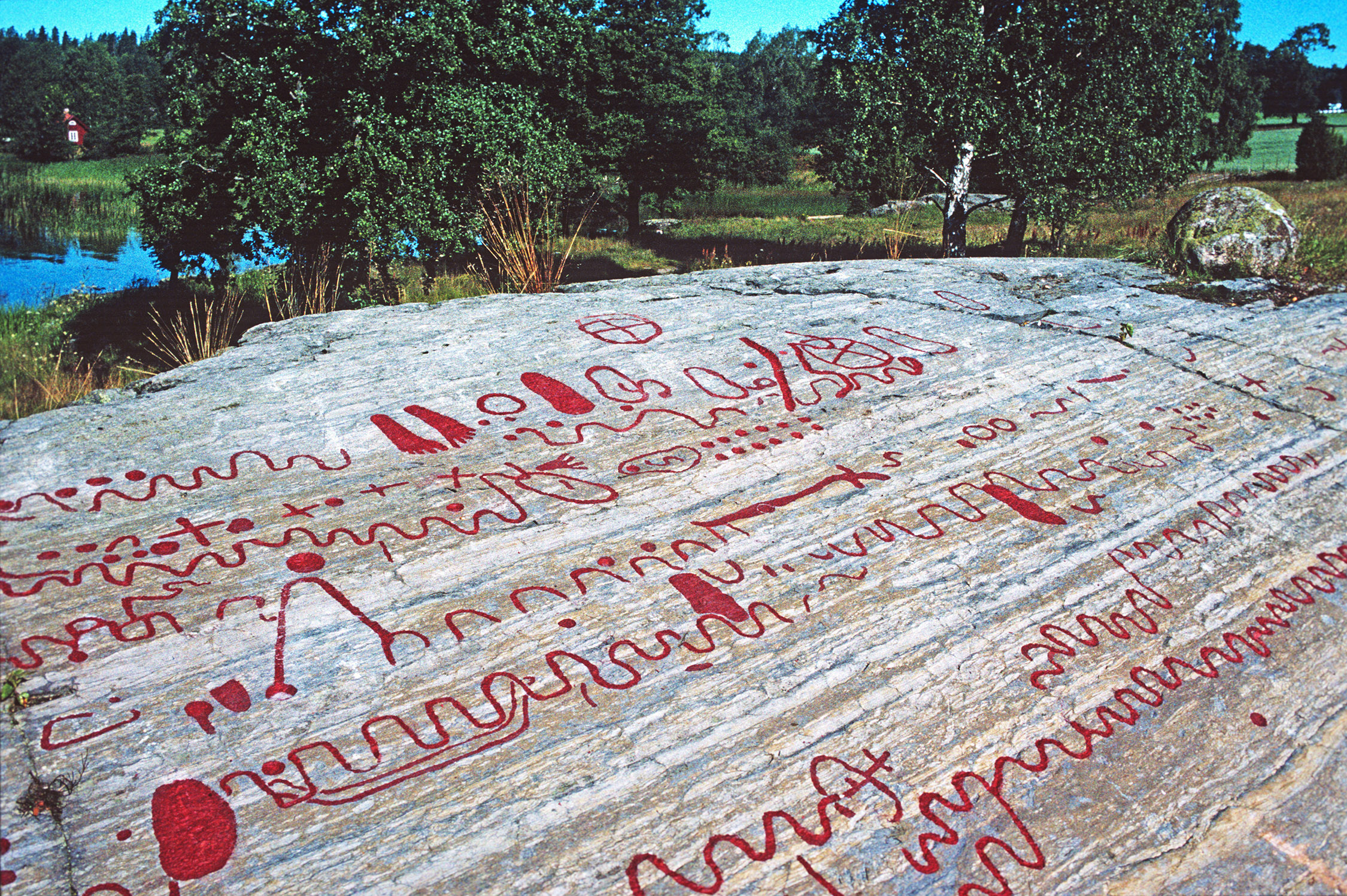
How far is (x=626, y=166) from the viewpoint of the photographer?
1969 cm

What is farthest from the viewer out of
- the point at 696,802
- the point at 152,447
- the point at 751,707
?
the point at 152,447

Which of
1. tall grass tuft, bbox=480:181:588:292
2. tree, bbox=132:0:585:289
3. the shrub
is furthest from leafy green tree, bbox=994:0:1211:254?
the shrub

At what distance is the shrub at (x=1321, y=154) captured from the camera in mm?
27531

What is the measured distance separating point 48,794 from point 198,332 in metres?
3.25

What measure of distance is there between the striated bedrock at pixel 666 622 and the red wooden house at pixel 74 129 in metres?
37.7

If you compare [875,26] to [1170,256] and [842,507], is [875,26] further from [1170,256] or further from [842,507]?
[842,507]

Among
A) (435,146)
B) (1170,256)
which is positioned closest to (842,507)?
(1170,256)

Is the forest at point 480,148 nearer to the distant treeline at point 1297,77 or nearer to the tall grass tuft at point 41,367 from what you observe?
the tall grass tuft at point 41,367

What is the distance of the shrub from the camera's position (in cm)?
2753

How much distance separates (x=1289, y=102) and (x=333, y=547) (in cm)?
6755

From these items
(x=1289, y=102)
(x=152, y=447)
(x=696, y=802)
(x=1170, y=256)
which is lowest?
(x=696, y=802)

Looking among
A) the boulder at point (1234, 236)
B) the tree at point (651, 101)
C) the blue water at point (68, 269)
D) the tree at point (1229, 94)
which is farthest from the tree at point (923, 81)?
the tree at point (1229, 94)

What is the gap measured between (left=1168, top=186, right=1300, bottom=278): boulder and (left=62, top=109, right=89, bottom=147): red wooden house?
39.1m

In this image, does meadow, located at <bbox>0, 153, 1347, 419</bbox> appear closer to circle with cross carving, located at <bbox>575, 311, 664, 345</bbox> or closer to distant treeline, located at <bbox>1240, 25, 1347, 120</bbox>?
circle with cross carving, located at <bbox>575, 311, 664, 345</bbox>
